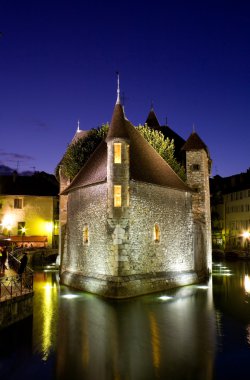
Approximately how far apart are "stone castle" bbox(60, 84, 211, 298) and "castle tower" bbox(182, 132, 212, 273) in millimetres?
497

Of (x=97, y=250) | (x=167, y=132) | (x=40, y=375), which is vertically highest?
(x=167, y=132)

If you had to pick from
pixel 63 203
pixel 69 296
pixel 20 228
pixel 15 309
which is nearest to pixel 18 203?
pixel 20 228

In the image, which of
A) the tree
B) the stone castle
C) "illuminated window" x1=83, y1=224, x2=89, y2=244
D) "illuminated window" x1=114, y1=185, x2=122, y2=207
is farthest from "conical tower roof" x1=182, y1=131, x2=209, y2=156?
"illuminated window" x1=83, y1=224, x2=89, y2=244

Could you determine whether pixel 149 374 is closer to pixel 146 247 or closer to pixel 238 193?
pixel 146 247

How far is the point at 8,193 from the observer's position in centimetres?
4722

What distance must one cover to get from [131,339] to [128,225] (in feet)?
26.6

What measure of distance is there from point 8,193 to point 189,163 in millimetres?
27095

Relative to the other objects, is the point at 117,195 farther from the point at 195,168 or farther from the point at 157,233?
the point at 195,168

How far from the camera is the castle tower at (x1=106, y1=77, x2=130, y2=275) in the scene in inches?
778

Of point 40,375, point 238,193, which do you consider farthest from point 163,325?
point 238,193

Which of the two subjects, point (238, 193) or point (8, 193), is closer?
point (8, 193)

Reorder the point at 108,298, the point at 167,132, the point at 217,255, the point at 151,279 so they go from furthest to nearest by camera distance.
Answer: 1. the point at 217,255
2. the point at 167,132
3. the point at 151,279
4. the point at 108,298

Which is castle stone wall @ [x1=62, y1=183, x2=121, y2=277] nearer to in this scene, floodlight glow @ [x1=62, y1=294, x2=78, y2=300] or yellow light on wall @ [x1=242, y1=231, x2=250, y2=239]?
floodlight glow @ [x1=62, y1=294, x2=78, y2=300]

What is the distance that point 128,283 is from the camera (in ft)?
63.9
